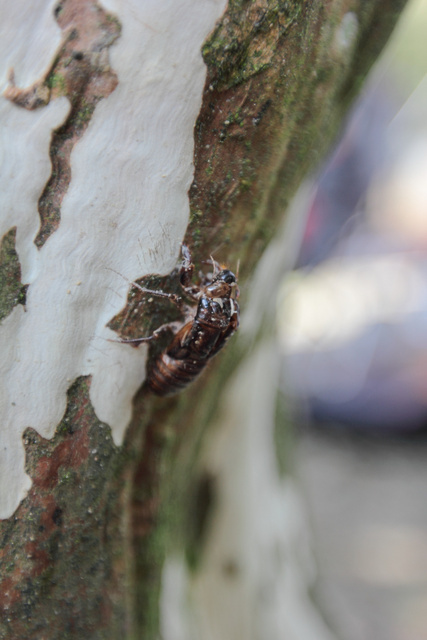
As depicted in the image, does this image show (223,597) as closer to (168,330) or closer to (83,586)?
(83,586)

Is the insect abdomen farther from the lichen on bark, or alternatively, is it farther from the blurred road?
the blurred road

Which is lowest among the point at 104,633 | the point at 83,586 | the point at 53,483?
the point at 104,633

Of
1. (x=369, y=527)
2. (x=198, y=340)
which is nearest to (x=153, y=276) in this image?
(x=198, y=340)

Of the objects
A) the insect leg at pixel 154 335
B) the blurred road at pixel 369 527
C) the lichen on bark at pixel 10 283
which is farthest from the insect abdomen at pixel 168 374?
the blurred road at pixel 369 527

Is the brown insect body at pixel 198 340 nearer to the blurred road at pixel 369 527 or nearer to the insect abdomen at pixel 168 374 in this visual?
the insect abdomen at pixel 168 374

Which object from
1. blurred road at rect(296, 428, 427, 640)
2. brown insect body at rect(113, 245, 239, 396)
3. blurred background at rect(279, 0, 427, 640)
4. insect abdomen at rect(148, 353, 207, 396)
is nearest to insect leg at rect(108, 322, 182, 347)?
brown insect body at rect(113, 245, 239, 396)

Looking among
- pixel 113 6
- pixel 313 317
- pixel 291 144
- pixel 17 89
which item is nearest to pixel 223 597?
pixel 313 317

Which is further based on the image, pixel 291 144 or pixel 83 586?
pixel 291 144
